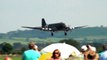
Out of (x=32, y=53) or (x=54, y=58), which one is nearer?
(x=54, y=58)

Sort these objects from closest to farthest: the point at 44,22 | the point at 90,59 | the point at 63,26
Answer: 1. the point at 90,59
2. the point at 63,26
3. the point at 44,22

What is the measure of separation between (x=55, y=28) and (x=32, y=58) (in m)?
100

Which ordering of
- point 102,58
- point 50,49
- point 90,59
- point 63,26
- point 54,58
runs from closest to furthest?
point 90,59, point 54,58, point 102,58, point 50,49, point 63,26

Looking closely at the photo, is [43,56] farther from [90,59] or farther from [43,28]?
[43,28]

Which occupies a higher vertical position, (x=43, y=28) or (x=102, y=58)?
(x=102, y=58)

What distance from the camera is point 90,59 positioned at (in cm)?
1297

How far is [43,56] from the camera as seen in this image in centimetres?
1666

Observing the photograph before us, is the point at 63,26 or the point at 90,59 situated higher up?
the point at 90,59

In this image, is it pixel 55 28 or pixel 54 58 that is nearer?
pixel 54 58

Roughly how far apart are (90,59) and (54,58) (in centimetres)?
184

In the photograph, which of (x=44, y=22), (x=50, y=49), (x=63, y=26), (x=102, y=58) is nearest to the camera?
(x=102, y=58)

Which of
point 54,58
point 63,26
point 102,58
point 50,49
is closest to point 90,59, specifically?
point 54,58

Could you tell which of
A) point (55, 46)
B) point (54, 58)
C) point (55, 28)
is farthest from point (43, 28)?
point (54, 58)

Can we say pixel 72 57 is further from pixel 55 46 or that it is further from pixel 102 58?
pixel 55 46
